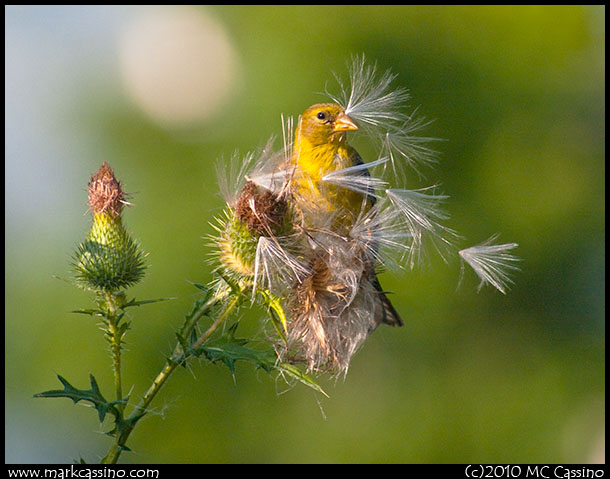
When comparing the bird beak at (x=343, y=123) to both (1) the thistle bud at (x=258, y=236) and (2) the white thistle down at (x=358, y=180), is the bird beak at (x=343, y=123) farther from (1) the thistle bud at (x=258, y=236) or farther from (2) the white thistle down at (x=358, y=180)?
(1) the thistle bud at (x=258, y=236)

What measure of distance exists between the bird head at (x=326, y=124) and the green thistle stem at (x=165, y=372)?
113 centimetres

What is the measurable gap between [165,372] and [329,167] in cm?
147

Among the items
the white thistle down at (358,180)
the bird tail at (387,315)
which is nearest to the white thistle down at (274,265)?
the white thistle down at (358,180)

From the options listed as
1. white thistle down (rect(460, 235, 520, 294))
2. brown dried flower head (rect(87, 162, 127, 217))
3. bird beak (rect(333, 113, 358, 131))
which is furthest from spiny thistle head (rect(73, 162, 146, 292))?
white thistle down (rect(460, 235, 520, 294))

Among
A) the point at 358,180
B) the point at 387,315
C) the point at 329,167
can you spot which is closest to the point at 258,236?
the point at 358,180

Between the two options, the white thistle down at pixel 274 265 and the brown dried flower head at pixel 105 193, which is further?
the brown dried flower head at pixel 105 193

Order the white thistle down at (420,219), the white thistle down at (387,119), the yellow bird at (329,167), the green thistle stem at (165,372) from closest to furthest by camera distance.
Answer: the green thistle stem at (165,372)
the white thistle down at (420,219)
the yellow bird at (329,167)
the white thistle down at (387,119)

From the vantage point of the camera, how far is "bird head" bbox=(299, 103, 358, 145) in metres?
3.53

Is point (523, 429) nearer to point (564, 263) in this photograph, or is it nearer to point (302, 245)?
point (564, 263)

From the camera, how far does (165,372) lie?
2.49 m

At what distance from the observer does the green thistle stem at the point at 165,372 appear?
2396 mm

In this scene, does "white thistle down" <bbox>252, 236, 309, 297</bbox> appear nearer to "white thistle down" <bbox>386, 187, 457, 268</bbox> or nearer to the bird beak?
"white thistle down" <bbox>386, 187, 457, 268</bbox>

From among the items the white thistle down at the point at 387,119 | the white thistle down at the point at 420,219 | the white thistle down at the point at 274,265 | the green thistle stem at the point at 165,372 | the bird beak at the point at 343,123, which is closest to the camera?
the green thistle stem at the point at 165,372

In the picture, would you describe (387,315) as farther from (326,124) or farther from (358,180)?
(326,124)
